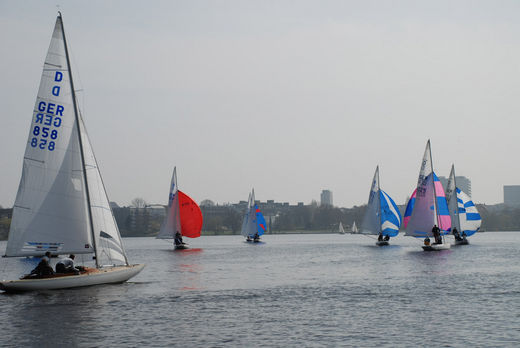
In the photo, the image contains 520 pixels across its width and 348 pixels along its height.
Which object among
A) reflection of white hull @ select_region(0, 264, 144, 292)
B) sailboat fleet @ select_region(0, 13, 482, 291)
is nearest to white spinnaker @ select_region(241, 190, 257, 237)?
sailboat fleet @ select_region(0, 13, 482, 291)

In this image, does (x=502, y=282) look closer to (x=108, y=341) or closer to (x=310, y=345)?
(x=310, y=345)

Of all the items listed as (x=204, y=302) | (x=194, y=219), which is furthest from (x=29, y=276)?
(x=194, y=219)

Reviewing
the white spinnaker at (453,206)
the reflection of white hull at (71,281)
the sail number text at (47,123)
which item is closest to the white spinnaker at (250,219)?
the white spinnaker at (453,206)

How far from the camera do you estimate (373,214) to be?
3086 inches

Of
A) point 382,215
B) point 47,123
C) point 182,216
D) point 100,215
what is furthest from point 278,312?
point 382,215

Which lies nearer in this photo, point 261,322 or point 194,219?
point 261,322

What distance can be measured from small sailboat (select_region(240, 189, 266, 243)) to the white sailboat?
73.2 metres

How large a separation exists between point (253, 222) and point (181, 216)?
36496 mm

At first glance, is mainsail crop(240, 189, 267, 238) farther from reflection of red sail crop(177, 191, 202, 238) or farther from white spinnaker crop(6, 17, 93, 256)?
white spinnaker crop(6, 17, 93, 256)

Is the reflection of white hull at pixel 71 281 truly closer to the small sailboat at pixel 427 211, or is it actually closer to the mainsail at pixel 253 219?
the small sailboat at pixel 427 211

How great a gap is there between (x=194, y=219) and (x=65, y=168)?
43.1 metres

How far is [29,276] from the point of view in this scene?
30562 millimetres

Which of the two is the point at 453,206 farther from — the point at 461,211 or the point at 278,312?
the point at 278,312

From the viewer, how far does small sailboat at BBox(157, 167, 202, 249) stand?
74.4 m
